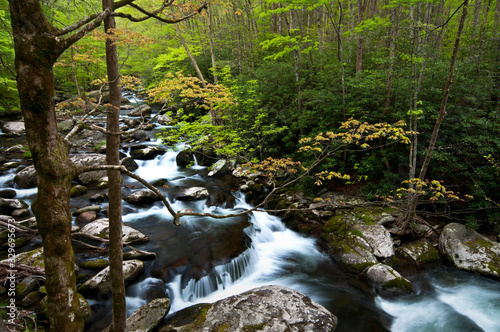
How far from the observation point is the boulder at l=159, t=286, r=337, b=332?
13.6ft

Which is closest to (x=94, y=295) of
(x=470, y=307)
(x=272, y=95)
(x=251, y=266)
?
(x=251, y=266)

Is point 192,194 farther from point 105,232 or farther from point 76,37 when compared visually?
point 76,37

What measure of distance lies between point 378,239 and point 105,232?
25.3ft

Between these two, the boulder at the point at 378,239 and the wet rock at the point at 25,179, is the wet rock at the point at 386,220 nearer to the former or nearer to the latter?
the boulder at the point at 378,239

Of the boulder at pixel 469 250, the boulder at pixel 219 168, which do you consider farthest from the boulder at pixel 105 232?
the boulder at pixel 469 250

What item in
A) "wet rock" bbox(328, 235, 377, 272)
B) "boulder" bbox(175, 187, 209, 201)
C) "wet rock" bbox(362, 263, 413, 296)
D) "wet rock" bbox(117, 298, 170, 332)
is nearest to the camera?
"wet rock" bbox(117, 298, 170, 332)

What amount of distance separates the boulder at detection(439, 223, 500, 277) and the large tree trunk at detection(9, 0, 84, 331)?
8434 millimetres

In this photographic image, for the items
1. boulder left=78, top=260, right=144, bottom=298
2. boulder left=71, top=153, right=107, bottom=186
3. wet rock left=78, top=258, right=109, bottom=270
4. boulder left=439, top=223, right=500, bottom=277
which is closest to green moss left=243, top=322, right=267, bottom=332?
boulder left=78, top=260, right=144, bottom=298

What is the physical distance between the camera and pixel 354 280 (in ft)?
20.6

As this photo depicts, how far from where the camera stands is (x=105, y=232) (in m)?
6.62

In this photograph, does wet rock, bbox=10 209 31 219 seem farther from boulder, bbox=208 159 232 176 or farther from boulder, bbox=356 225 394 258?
boulder, bbox=356 225 394 258

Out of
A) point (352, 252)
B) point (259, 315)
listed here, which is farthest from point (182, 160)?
point (259, 315)

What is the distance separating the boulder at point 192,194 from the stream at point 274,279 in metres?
1.02

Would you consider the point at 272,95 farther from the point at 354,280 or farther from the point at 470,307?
the point at 470,307
